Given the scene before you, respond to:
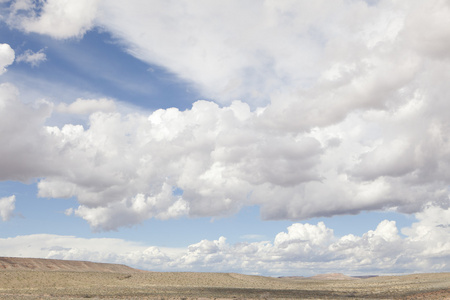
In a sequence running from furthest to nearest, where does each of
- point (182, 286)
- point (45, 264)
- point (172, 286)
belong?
point (45, 264)
point (182, 286)
point (172, 286)

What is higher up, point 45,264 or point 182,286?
point 45,264

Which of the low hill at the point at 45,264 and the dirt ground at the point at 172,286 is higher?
the low hill at the point at 45,264

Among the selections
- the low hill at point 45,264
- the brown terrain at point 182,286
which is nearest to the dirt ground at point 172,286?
the brown terrain at point 182,286

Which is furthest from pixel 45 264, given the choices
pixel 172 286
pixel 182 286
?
pixel 172 286

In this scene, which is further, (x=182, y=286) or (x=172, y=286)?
(x=182, y=286)

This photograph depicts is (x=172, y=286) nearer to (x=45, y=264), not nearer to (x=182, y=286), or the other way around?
(x=182, y=286)

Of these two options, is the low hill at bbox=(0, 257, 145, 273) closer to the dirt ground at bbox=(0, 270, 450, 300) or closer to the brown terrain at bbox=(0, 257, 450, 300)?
the brown terrain at bbox=(0, 257, 450, 300)

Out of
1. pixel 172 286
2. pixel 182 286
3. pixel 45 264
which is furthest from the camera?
pixel 45 264

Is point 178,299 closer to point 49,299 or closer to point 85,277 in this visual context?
point 49,299

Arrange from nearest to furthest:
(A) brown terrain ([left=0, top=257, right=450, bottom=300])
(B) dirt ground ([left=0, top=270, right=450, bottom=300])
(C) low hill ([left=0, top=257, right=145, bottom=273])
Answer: (A) brown terrain ([left=0, top=257, right=450, bottom=300]) < (B) dirt ground ([left=0, top=270, right=450, bottom=300]) < (C) low hill ([left=0, top=257, right=145, bottom=273])

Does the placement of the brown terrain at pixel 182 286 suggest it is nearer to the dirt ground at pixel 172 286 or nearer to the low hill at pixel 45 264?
the dirt ground at pixel 172 286

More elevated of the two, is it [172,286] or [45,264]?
[45,264]

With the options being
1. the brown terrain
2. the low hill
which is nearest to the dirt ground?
the brown terrain

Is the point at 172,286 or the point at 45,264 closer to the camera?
the point at 172,286
